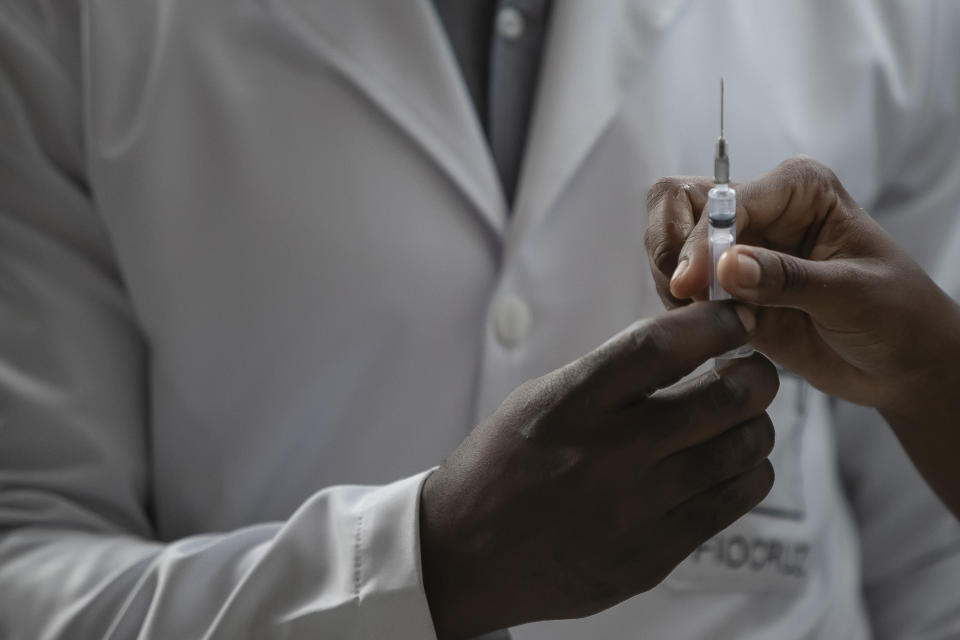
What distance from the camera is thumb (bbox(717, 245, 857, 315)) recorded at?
1.26 feet

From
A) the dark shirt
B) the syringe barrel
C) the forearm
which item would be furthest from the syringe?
the dark shirt

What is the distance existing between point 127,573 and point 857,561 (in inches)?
20.3

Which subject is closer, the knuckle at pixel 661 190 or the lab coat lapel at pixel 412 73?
the knuckle at pixel 661 190

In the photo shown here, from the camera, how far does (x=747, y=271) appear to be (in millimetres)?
382

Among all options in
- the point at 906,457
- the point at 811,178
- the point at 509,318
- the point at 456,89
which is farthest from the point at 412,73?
the point at 906,457

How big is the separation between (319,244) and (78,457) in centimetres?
20

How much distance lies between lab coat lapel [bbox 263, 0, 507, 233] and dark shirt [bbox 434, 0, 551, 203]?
0.11 ft

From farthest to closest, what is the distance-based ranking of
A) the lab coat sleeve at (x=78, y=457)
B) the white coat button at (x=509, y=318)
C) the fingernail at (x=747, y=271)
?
the white coat button at (x=509, y=318) < the lab coat sleeve at (x=78, y=457) < the fingernail at (x=747, y=271)

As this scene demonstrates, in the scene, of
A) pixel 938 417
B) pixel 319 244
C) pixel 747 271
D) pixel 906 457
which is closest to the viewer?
pixel 747 271

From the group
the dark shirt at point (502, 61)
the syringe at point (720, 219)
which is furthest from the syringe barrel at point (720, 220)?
the dark shirt at point (502, 61)

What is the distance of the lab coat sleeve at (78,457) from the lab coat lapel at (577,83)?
9.0 inches

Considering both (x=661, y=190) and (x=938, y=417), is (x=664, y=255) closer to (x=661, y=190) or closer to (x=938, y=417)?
(x=661, y=190)

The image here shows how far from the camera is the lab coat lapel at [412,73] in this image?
63cm

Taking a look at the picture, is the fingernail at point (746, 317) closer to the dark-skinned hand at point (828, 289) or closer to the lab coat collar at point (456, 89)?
the dark-skinned hand at point (828, 289)
